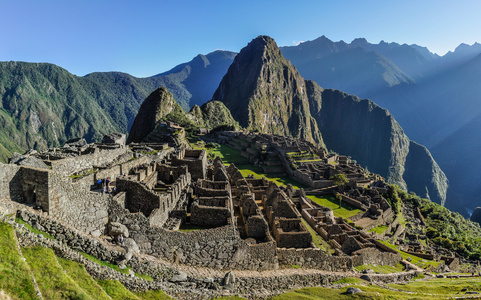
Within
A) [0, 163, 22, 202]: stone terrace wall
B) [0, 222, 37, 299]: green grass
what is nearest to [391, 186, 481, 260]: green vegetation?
[0, 222, 37, 299]: green grass

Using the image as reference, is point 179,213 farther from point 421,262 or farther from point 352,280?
point 421,262

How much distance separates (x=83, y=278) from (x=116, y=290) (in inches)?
52.0

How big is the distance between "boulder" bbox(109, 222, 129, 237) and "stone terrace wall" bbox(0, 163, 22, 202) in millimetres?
4288

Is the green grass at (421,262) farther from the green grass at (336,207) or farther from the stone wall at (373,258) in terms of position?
the green grass at (336,207)

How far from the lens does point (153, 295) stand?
12586mm

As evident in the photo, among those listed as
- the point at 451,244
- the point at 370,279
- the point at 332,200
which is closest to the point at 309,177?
the point at 332,200

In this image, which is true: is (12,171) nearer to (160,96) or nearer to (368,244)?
(368,244)

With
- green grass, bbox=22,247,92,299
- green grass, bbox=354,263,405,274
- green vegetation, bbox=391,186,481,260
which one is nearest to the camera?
green grass, bbox=22,247,92,299

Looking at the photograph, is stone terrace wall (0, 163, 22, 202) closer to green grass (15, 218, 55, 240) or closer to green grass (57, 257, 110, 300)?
green grass (15, 218, 55, 240)

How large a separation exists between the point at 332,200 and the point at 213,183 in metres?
36.4

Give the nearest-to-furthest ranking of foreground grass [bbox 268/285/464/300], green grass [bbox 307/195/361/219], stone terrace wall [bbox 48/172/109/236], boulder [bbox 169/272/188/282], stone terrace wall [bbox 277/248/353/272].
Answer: stone terrace wall [bbox 48/172/109/236], boulder [bbox 169/272/188/282], foreground grass [bbox 268/285/464/300], stone terrace wall [bbox 277/248/353/272], green grass [bbox 307/195/361/219]

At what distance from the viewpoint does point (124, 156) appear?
→ 28.3m

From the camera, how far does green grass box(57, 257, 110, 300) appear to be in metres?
10.1

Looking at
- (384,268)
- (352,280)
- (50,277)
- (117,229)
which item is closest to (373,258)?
(384,268)
